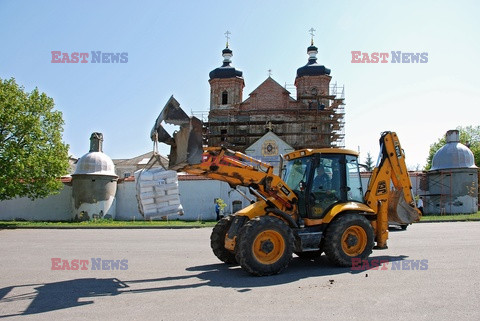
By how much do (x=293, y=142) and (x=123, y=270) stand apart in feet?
128

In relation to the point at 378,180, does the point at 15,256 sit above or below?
below

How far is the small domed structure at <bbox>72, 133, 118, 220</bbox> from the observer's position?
31.3m

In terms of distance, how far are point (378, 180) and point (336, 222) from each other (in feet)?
5.86

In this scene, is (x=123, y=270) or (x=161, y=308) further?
(x=123, y=270)

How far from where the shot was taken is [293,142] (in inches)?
1834

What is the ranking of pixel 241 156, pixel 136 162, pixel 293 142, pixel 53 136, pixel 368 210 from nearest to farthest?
pixel 241 156
pixel 368 210
pixel 53 136
pixel 293 142
pixel 136 162

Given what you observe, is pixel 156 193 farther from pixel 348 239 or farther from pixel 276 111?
pixel 276 111

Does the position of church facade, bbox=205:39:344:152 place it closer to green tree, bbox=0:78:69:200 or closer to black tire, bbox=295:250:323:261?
green tree, bbox=0:78:69:200

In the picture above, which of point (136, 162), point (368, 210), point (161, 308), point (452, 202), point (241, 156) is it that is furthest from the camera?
point (136, 162)

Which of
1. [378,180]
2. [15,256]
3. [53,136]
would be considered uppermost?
[53,136]

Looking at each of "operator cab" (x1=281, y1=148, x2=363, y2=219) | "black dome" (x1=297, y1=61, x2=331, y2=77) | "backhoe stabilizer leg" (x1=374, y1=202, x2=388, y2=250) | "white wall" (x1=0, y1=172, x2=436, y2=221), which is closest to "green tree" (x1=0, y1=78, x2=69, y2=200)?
"white wall" (x1=0, y1=172, x2=436, y2=221)

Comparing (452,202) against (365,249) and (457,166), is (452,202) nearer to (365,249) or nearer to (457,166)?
(457,166)

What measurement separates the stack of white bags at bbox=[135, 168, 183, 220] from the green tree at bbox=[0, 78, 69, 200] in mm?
19142

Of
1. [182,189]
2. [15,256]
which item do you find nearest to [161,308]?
[15,256]
